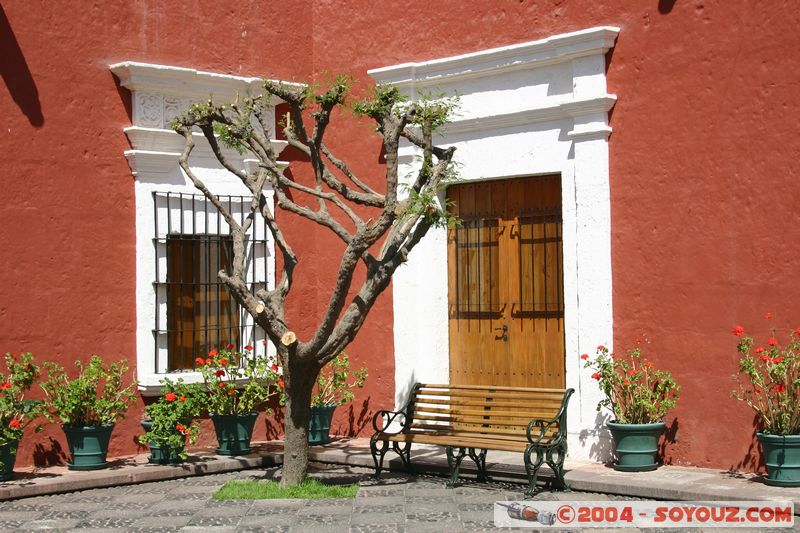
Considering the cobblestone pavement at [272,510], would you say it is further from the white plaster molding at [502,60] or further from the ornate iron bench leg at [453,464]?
the white plaster molding at [502,60]

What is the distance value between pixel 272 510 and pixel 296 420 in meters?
0.81

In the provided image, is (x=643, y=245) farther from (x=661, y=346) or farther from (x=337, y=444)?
(x=337, y=444)

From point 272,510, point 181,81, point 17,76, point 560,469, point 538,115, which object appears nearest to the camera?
point 272,510

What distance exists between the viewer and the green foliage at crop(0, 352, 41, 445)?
305 inches

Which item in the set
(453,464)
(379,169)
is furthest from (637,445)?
(379,169)

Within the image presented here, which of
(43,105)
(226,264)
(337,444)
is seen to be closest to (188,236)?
(226,264)

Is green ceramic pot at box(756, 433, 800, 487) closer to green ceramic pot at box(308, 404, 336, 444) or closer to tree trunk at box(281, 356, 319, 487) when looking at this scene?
tree trunk at box(281, 356, 319, 487)

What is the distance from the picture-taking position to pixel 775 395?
7293 mm

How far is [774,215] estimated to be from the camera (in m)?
7.60

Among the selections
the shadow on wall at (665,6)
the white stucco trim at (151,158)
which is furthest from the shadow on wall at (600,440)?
the white stucco trim at (151,158)

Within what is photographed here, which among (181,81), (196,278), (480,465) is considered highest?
(181,81)

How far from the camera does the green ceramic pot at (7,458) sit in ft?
25.6

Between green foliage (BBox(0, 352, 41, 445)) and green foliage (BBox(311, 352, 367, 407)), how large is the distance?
2.54 meters

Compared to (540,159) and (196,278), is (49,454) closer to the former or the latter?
(196,278)
